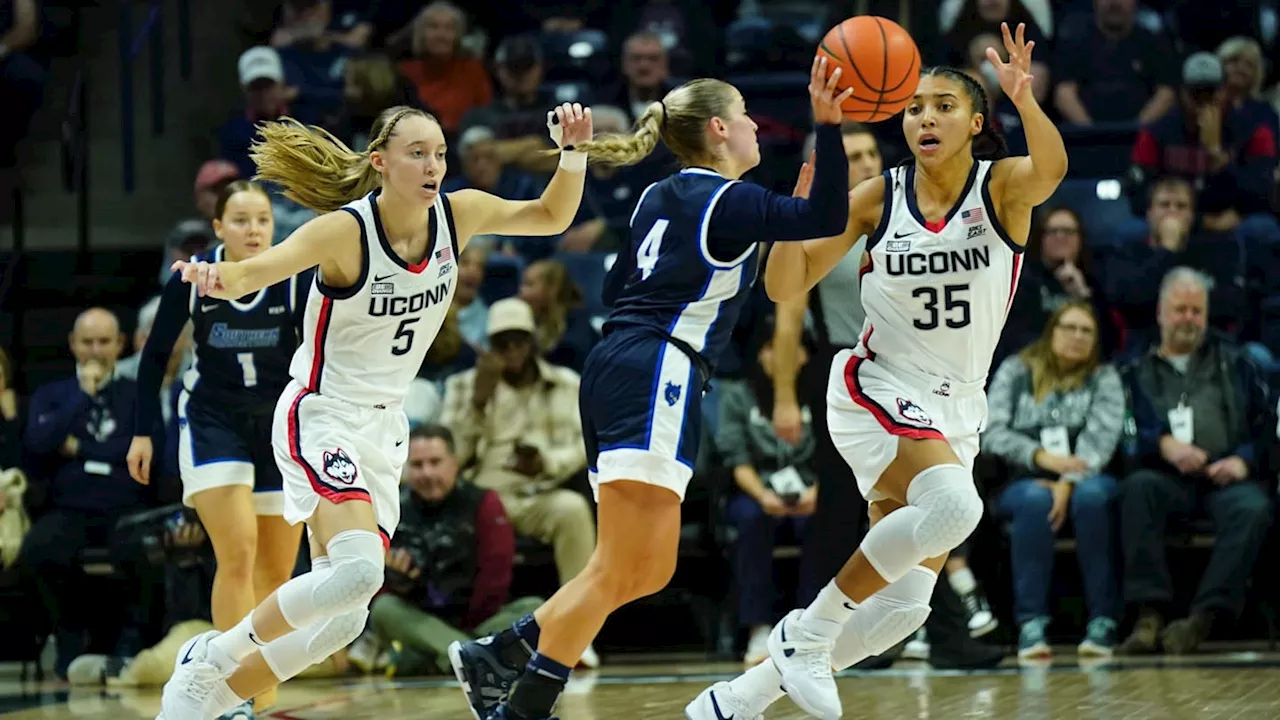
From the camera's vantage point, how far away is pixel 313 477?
5398 millimetres

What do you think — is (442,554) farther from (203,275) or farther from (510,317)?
(203,275)

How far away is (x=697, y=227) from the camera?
5.29 m

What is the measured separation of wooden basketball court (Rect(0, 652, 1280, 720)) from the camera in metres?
6.37

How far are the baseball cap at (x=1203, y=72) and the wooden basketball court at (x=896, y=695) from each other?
3690 mm

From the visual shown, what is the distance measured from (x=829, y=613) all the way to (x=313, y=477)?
1.60m

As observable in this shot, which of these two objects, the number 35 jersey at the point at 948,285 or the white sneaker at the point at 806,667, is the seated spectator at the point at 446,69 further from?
the white sneaker at the point at 806,667

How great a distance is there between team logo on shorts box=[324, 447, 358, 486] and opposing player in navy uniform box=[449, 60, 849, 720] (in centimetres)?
61

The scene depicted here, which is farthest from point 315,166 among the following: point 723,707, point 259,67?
point 259,67

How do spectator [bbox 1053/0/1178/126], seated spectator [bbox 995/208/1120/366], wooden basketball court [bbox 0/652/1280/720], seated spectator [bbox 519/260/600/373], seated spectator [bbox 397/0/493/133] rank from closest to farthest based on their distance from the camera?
wooden basketball court [bbox 0/652/1280/720]
seated spectator [bbox 995/208/1120/366]
seated spectator [bbox 519/260/600/373]
spectator [bbox 1053/0/1178/126]
seated spectator [bbox 397/0/493/133]

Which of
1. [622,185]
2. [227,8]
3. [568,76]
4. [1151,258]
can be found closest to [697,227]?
[1151,258]

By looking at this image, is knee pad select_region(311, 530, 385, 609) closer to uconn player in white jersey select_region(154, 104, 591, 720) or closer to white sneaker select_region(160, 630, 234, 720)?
uconn player in white jersey select_region(154, 104, 591, 720)

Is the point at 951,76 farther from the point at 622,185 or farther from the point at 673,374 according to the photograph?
the point at 622,185

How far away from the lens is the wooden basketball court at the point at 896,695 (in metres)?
6.37

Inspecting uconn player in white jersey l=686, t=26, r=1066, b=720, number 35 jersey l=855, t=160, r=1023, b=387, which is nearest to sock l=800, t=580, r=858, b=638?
uconn player in white jersey l=686, t=26, r=1066, b=720
